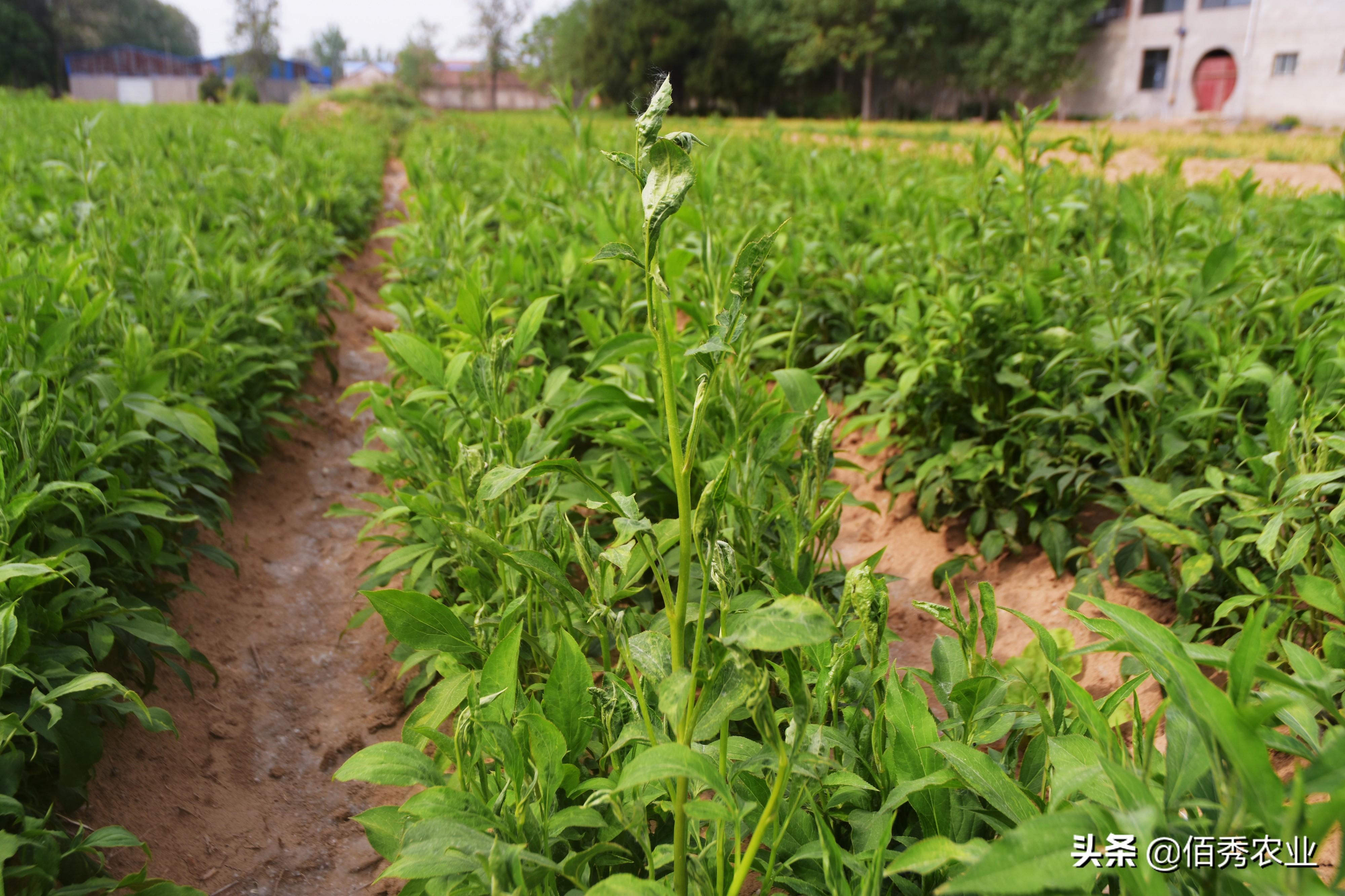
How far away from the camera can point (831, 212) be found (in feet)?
16.0

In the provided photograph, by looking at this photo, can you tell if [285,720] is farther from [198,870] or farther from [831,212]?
[831,212]

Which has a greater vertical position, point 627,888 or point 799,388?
point 799,388

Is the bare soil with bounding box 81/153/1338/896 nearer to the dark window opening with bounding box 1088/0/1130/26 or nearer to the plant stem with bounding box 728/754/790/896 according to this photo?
the plant stem with bounding box 728/754/790/896

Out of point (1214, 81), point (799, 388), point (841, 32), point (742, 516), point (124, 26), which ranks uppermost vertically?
point (124, 26)

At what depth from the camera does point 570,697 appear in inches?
54.5

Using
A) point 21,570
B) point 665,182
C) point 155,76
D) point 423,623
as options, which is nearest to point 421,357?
point 423,623

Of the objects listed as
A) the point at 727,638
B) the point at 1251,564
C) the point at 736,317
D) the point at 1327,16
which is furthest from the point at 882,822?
the point at 1327,16

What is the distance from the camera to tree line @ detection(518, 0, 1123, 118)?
38.5 meters

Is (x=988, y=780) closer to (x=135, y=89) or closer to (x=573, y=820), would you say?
(x=573, y=820)

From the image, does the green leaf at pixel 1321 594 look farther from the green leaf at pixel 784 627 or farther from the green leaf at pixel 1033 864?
the green leaf at pixel 784 627

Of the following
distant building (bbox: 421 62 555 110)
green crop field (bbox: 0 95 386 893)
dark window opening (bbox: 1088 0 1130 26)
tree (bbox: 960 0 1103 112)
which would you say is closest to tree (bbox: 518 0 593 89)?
distant building (bbox: 421 62 555 110)

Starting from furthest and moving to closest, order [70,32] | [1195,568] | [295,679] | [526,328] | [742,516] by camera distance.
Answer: [70,32]
[295,679]
[1195,568]
[526,328]
[742,516]

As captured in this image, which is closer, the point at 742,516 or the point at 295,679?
the point at 742,516

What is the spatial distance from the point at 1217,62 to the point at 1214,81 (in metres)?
0.78
